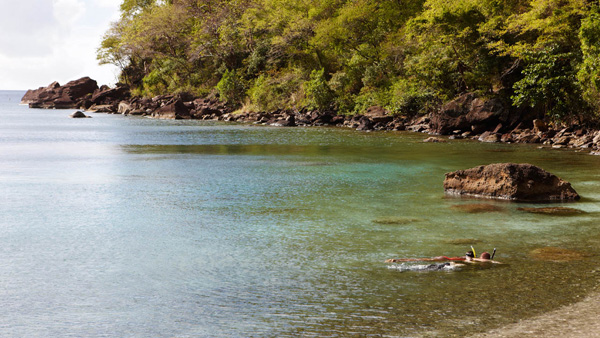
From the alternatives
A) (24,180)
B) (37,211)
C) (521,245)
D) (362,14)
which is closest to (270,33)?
(362,14)

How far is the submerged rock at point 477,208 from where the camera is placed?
14.2 meters

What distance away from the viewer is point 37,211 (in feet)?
47.8

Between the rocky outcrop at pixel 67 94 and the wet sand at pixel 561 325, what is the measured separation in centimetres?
9987

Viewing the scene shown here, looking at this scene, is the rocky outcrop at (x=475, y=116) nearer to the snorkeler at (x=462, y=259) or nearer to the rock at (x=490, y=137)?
the rock at (x=490, y=137)

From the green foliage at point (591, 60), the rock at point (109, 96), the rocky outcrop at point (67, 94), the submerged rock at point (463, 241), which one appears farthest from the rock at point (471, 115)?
the rocky outcrop at point (67, 94)

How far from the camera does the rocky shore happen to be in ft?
106

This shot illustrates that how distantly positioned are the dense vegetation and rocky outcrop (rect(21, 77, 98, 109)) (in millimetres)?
13480

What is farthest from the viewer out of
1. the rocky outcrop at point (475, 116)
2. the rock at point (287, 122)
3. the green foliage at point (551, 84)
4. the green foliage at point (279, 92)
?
the green foliage at point (279, 92)

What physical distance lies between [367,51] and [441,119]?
15.0 m

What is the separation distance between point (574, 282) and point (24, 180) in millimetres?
17408

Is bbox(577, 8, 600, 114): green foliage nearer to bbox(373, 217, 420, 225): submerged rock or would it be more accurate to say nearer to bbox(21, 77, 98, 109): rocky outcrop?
bbox(373, 217, 420, 225): submerged rock

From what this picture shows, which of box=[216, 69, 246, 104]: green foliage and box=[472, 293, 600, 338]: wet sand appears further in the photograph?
box=[216, 69, 246, 104]: green foliage

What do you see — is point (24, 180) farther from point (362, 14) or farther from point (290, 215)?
point (362, 14)

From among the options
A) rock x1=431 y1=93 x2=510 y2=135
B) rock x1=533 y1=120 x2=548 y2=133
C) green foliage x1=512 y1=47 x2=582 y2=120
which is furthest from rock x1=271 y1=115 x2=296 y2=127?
rock x1=533 y1=120 x2=548 y2=133
